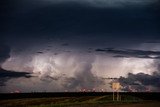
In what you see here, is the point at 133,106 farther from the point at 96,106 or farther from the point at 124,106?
the point at 96,106

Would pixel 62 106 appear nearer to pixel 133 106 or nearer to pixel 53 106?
pixel 53 106

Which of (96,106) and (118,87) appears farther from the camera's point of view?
(118,87)

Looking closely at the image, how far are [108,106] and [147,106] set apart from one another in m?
6.22

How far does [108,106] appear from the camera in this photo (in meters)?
59.8

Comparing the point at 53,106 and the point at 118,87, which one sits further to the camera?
the point at 118,87

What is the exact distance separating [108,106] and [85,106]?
3390 mm

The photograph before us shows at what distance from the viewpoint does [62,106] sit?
2303 inches

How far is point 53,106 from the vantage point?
5850 centimetres

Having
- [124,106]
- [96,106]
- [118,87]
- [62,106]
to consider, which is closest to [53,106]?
[62,106]

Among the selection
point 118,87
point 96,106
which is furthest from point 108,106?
point 118,87

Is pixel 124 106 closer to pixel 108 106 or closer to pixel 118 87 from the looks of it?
pixel 108 106

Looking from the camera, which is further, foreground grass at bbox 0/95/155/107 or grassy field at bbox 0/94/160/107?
grassy field at bbox 0/94/160/107

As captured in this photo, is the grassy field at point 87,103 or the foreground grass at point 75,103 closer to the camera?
the foreground grass at point 75,103

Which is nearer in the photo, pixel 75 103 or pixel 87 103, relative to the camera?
pixel 75 103
